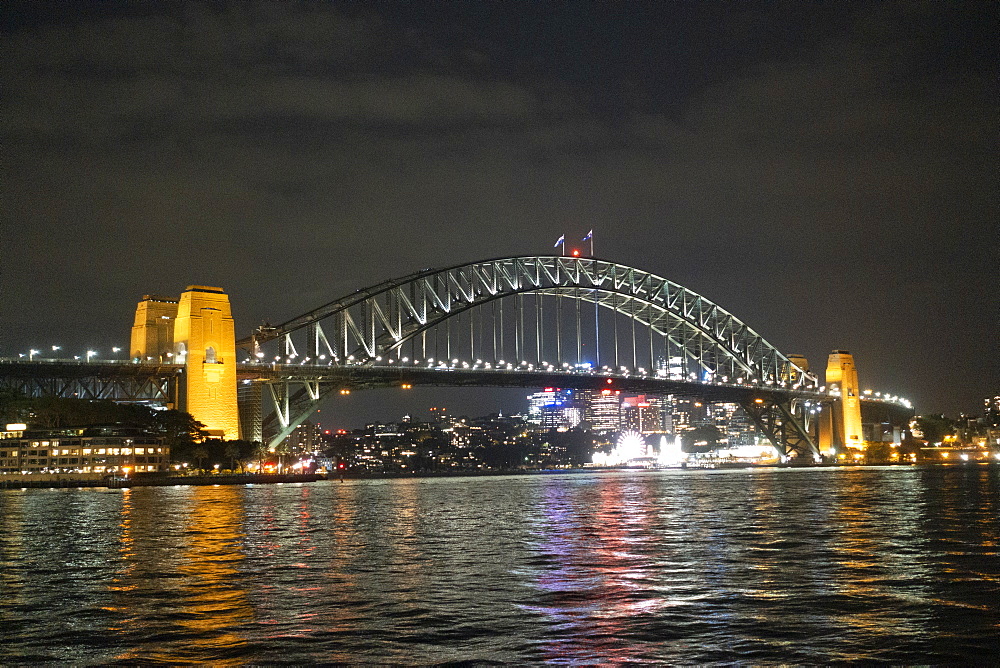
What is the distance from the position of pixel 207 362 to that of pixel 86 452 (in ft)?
34.9

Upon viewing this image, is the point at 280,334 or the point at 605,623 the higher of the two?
the point at 280,334

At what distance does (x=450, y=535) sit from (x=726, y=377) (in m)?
97.7

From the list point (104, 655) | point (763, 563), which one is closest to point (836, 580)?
point (763, 563)

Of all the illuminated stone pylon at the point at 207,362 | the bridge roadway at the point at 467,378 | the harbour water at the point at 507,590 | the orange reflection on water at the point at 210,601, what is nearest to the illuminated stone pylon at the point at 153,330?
the illuminated stone pylon at the point at 207,362

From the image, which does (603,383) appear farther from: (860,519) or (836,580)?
(836,580)

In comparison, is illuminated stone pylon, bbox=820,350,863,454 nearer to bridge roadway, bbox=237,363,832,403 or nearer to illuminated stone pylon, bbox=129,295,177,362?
bridge roadway, bbox=237,363,832,403

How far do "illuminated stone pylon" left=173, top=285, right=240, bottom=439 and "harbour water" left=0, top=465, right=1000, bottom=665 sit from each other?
46.3 meters

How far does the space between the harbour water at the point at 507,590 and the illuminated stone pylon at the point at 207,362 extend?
4627 cm

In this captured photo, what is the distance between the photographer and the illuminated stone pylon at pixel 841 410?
135m

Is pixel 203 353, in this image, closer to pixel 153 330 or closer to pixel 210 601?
pixel 153 330

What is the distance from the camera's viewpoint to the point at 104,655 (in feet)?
43.8

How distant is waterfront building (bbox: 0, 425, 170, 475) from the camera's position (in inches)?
3142

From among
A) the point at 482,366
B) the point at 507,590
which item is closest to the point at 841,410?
the point at 482,366

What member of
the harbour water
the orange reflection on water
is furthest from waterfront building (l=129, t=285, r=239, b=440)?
the orange reflection on water
